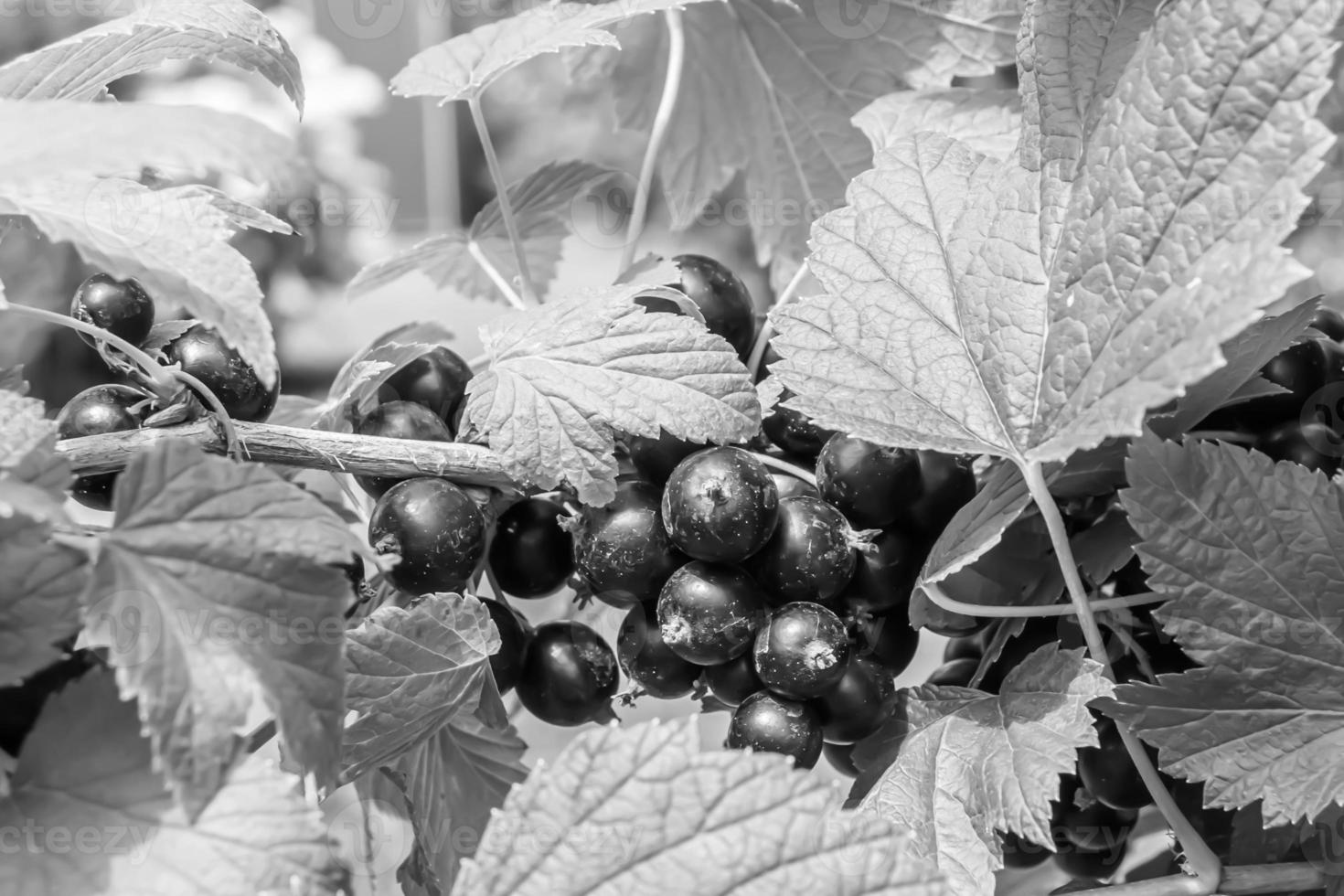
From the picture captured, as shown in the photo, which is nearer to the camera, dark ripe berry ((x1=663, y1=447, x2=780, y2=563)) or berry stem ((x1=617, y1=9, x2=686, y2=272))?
dark ripe berry ((x1=663, y1=447, x2=780, y2=563))

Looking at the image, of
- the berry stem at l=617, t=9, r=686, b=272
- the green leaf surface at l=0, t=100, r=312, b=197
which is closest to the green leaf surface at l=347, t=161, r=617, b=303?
the berry stem at l=617, t=9, r=686, b=272

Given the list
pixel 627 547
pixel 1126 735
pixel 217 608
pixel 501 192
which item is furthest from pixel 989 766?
pixel 501 192

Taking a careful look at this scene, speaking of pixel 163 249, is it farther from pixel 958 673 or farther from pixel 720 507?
pixel 958 673

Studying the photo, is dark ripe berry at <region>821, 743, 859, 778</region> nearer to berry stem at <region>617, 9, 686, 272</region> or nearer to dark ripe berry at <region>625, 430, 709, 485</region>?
dark ripe berry at <region>625, 430, 709, 485</region>

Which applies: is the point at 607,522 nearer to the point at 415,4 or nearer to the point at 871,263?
the point at 871,263

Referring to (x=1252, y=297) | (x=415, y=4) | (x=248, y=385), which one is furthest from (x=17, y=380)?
(x=415, y=4)

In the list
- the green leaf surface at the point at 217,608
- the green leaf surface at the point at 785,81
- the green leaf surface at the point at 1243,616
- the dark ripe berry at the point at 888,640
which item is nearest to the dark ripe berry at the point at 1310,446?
the green leaf surface at the point at 1243,616
